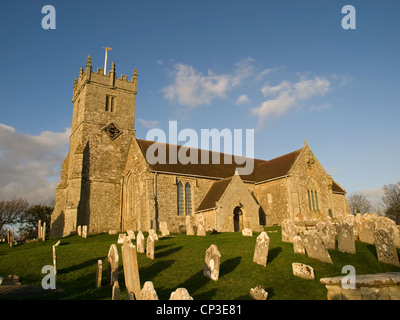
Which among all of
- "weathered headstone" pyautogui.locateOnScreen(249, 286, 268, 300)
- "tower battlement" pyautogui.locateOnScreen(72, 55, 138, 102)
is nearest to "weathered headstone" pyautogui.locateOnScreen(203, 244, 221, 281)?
"weathered headstone" pyautogui.locateOnScreen(249, 286, 268, 300)

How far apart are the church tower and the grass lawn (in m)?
14.6

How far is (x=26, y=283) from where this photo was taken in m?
10.3

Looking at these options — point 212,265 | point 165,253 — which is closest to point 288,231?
point 165,253

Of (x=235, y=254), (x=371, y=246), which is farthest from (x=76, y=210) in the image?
(x=371, y=246)

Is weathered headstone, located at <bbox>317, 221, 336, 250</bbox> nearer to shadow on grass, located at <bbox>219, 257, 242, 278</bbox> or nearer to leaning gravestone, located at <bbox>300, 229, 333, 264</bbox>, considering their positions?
leaning gravestone, located at <bbox>300, 229, 333, 264</bbox>

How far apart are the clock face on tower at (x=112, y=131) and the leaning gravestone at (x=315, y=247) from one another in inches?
1024

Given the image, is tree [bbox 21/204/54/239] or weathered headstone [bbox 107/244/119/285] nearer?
weathered headstone [bbox 107/244/119/285]

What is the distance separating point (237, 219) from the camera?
91.6ft

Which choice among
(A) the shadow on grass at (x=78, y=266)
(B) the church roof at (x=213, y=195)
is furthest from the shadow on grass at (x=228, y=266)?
(B) the church roof at (x=213, y=195)

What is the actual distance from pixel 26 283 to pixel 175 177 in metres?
18.8

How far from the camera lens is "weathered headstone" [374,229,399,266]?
10.7 meters

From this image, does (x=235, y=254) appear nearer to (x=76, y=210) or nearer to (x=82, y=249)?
(x=82, y=249)

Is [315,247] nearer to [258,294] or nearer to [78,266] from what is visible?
[258,294]

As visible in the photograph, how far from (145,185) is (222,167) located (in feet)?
33.8
